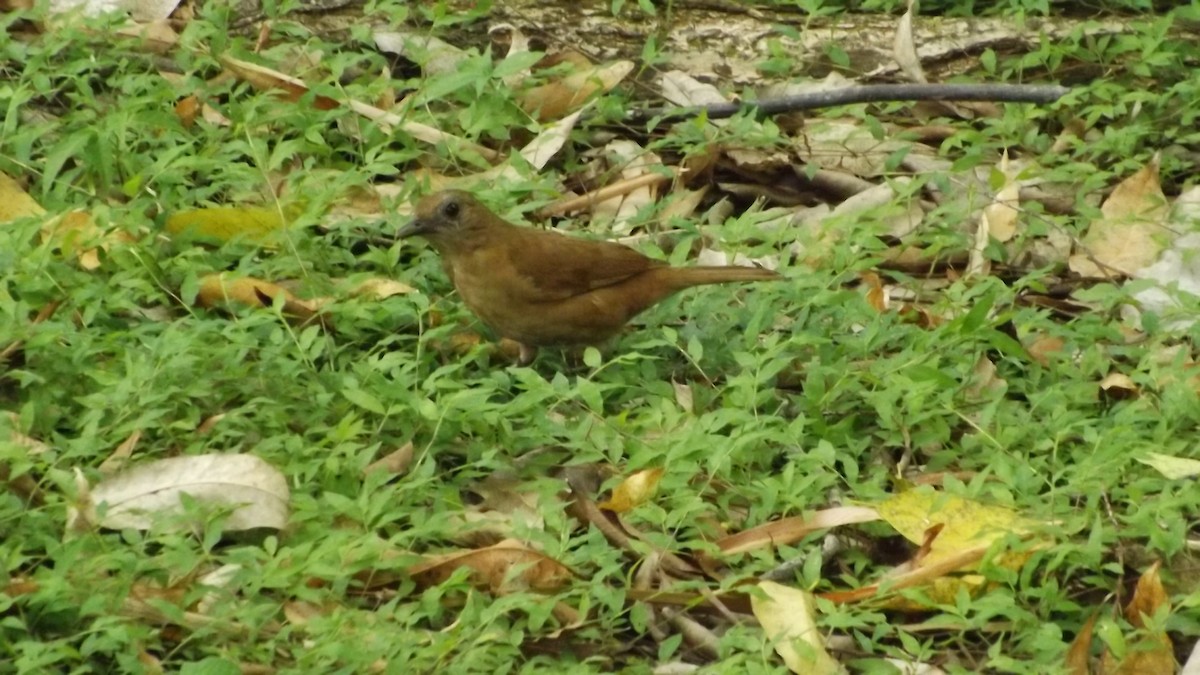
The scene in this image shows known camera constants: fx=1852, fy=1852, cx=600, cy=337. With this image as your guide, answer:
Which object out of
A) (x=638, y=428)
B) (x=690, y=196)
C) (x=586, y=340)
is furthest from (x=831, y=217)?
(x=638, y=428)

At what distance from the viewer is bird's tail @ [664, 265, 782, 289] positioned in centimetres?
563

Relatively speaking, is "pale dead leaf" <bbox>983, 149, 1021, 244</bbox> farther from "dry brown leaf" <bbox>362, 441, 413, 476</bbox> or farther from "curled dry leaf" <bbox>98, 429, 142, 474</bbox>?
"curled dry leaf" <bbox>98, 429, 142, 474</bbox>

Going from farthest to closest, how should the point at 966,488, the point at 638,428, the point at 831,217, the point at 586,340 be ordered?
the point at 831,217, the point at 586,340, the point at 638,428, the point at 966,488

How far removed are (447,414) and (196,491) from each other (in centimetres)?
72

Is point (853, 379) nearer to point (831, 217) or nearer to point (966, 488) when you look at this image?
point (966, 488)

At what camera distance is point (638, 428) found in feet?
16.7

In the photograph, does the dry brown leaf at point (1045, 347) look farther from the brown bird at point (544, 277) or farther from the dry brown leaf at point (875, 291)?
the brown bird at point (544, 277)

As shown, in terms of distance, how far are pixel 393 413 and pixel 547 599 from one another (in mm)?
897

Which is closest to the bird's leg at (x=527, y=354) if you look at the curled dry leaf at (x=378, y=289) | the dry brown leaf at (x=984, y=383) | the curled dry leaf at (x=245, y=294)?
the curled dry leaf at (x=378, y=289)

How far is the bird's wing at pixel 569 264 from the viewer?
5.66 m

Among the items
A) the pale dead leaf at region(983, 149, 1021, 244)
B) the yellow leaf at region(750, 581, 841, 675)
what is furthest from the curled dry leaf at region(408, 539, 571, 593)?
the pale dead leaf at region(983, 149, 1021, 244)

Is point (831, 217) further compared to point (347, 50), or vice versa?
point (347, 50)

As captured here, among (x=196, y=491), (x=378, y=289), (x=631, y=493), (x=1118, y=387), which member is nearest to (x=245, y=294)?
(x=378, y=289)

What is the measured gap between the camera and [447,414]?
4.85m
